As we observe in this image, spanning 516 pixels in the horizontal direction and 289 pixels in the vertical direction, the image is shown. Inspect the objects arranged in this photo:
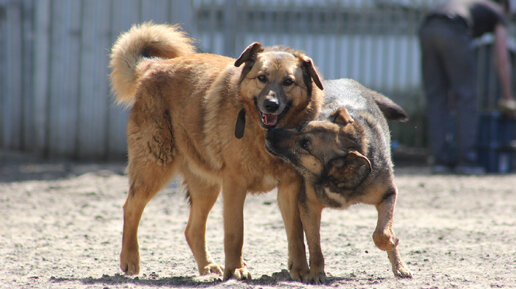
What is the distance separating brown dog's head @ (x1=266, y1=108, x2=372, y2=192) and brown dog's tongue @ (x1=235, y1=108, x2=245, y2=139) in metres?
0.35

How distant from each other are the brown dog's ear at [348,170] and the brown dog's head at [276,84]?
410mm

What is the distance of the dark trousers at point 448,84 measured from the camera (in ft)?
34.5

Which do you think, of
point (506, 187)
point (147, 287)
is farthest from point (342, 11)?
point (147, 287)

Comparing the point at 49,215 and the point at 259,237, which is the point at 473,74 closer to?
the point at 259,237

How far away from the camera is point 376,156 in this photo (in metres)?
5.14

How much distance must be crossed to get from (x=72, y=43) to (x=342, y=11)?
463 cm

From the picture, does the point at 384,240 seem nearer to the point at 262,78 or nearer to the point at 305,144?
the point at 305,144

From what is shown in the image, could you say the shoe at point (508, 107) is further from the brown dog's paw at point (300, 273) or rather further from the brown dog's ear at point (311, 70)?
the brown dog's paw at point (300, 273)

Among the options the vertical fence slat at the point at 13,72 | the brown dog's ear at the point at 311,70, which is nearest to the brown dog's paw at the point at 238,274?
the brown dog's ear at the point at 311,70

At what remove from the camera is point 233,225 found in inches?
197

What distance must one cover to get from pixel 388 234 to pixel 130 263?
6.37ft

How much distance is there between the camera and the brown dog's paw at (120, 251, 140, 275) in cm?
533

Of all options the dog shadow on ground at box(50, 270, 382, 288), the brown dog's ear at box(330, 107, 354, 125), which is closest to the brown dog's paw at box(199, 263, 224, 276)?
the dog shadow on ground at box(50, 270, 382, 288)

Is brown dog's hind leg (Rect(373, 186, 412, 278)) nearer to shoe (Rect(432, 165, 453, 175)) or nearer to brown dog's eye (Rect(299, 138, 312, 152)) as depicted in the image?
brown dog's eye (Rect(299, 138, 312, 152))
